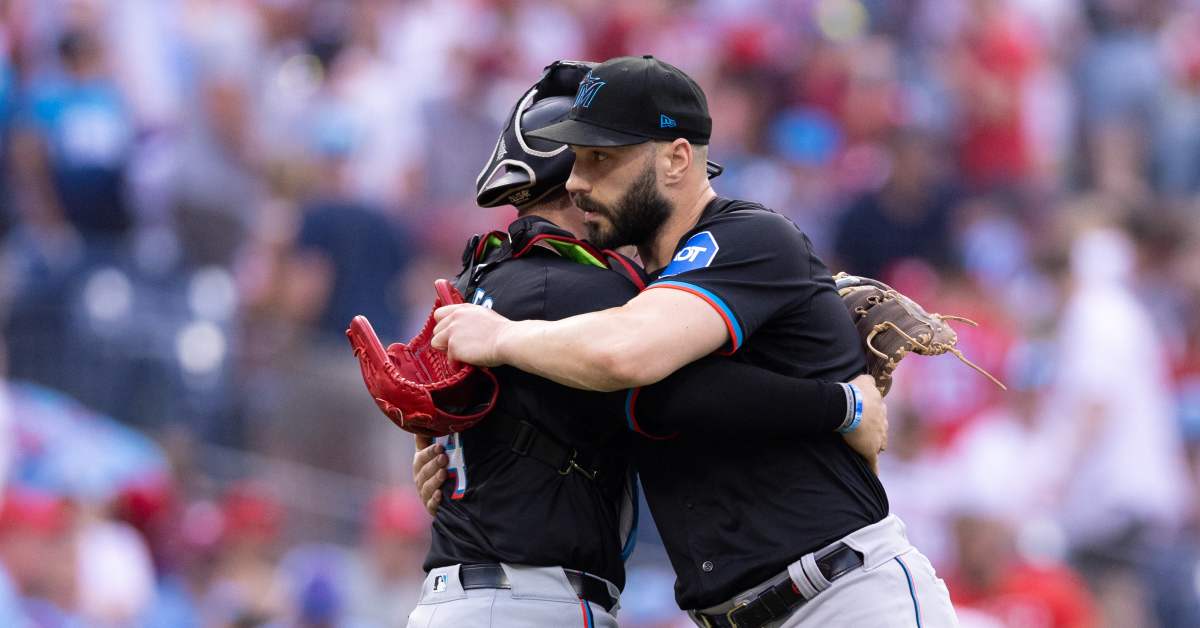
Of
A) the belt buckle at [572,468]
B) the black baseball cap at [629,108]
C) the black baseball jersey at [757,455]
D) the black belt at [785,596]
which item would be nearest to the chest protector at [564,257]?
the belt buckle at [572,468]

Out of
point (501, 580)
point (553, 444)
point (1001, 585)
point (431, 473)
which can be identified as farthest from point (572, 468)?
point (1001, 585)

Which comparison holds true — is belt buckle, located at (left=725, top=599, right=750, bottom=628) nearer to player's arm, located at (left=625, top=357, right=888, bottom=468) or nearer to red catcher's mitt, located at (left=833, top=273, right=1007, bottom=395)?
player's arm, located at (left=625, top=357, right=888, bottom=468)

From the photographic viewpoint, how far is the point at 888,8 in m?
12.2

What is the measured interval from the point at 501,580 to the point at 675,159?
108cm

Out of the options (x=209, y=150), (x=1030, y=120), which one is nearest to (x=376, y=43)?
(x=209, y=150)

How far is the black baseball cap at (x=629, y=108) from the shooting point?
13.0ft

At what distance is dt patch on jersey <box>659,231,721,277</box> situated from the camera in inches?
154

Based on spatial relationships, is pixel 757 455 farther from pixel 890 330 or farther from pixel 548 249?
pixel 548 249

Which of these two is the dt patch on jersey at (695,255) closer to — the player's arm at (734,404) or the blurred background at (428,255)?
the player's arm at (734,404)

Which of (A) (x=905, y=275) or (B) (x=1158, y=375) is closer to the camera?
(B) (x=1158, y=375)

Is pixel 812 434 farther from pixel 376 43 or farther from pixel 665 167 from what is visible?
pixel 376 43

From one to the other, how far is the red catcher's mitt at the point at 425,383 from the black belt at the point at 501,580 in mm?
335

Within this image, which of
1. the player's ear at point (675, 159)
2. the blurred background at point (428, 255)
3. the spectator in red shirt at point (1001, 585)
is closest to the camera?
the player's ear at point (675, 159)

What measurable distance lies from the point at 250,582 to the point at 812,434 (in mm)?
4795
